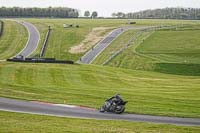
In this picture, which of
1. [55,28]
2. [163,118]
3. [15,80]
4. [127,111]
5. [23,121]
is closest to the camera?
[23,121]

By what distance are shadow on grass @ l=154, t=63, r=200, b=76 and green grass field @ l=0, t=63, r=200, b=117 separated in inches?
137

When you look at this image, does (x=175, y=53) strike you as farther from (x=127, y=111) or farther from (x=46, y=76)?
(x=127, y=111)

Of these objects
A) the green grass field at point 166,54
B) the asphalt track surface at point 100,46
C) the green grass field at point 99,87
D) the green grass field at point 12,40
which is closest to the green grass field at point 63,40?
the asphalt track surface at point 100,46

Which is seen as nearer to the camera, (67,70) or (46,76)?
(46,76)

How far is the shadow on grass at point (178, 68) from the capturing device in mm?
67188

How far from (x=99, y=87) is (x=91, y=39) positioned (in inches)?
2171

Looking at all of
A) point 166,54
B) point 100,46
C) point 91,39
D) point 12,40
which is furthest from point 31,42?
point 166,54

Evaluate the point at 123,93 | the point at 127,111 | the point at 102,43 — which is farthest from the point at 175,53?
the point at 127,111

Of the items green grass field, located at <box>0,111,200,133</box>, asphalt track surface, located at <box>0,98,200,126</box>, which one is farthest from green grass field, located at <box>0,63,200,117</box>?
green grass field, located at <box>0,111,200,133</box>

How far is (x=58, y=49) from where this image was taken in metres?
92.7

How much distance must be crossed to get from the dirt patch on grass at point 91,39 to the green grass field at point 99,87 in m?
28.6

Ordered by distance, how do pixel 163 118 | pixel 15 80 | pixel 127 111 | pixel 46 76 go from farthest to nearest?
pixel 46 76, pixel 15 80, pixel 127 111, pixel 163 118

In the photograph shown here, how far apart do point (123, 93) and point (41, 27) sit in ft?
273

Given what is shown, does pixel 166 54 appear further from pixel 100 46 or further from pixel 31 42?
pixel 31 42
